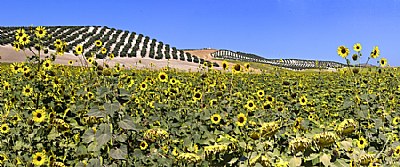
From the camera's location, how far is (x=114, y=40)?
5572 cm

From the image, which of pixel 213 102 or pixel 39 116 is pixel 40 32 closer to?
pixel 39 116

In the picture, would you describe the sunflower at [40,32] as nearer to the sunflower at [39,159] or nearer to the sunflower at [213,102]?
the sunflower at [39,159]

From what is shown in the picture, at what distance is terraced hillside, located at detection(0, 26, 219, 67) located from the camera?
1886 inches

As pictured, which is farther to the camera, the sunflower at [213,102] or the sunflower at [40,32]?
the sunflower at [213,102]

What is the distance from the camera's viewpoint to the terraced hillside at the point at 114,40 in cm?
4791

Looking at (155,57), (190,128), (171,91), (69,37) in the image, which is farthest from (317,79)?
(69,37)

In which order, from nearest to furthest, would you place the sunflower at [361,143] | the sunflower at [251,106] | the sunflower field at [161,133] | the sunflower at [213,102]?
the sunflower field at [161,133]
the sunflower at [361,143]
the sunflower at [251,106]
the sunflower at [213,102]

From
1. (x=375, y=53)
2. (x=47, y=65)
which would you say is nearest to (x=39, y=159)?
(x=47, y=65)

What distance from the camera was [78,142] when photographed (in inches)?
148

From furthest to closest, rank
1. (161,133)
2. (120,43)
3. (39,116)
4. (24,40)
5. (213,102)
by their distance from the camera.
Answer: (120,43), (213,102), (24,40), (39,116), (161,133)

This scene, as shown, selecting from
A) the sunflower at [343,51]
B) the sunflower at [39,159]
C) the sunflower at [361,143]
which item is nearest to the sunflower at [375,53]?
the sunflower at [343,51]

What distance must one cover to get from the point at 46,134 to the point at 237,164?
2.02 meters

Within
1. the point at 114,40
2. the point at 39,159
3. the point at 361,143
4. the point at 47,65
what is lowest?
the point at 39,159

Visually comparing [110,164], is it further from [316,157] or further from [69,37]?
[69,37]
